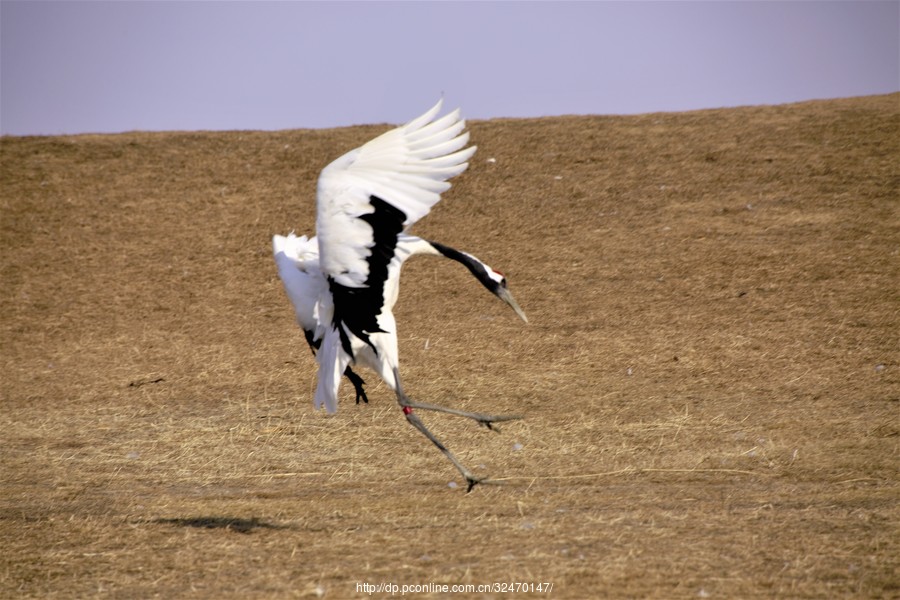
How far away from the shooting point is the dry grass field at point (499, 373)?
5.40 metres

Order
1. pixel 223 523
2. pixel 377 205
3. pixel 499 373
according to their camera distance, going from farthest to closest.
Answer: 1. pixel 499 373
2. pixel 223 523
3. pixel 377 205

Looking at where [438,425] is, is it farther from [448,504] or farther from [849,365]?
[849,365]

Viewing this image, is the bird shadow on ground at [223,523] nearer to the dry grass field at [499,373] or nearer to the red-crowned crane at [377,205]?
the dry grass field at [499,373]

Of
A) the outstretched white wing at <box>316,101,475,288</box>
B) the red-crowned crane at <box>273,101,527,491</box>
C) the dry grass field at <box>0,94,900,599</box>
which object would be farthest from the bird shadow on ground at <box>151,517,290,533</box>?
the outstretched white wing at <box>316,101,475,288</box>

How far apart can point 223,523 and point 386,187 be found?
2.20 m

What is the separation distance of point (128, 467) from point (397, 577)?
3.59 m

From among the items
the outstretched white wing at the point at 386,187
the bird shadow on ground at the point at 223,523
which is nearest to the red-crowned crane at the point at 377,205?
the outstretched white wing at the point at 386,187

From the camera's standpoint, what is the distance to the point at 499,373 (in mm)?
10023

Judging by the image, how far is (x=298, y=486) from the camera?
23.5ft

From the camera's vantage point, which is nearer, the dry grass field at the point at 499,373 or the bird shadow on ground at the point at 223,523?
the dry grass field at the point at 499,373

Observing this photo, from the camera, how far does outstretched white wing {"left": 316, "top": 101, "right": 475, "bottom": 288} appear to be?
18.0 feet

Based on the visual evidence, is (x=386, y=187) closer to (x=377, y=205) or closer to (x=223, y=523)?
(x=377, y=205)

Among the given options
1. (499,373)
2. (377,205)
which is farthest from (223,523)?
(499,373)

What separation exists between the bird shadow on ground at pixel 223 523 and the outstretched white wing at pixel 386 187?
63.8 inches
